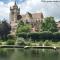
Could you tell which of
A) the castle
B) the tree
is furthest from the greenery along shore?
the castle

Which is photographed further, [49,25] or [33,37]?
[49,25]

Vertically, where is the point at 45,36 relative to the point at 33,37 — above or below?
above

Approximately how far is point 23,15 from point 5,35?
2092 inches

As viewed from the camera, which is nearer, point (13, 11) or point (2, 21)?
point (2, 21)

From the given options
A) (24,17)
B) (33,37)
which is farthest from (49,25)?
(24,17)

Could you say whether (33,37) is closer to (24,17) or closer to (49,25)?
(49,25)

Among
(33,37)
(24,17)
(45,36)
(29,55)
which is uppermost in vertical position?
(24,17)

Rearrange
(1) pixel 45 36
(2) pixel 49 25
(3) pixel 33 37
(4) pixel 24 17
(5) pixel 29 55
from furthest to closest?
(4) pixel 24 17 → (2) pixel 49 25 → (3) pixel 33 37 → (1) pixel 45 36 → (5) pixel 29 55

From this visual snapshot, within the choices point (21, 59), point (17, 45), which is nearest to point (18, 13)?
point (17, 45)

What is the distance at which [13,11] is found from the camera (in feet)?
496

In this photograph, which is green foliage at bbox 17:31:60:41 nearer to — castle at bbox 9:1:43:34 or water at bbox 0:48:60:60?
water at bbox 0:48:60:60

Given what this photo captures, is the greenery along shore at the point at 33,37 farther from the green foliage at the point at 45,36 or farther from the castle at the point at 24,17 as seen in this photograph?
the castle at the point at 24,17

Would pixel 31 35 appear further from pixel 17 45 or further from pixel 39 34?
pixel 17 45

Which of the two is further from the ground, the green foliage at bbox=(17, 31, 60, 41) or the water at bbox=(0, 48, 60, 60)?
the green foliage at bbox=(17, 31, 60, 41)
